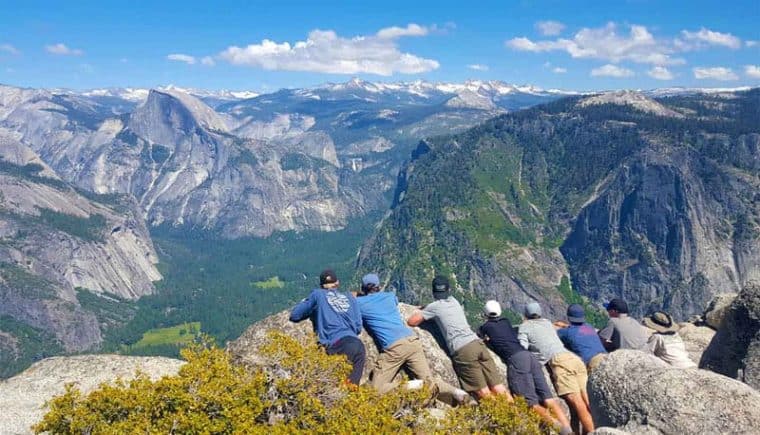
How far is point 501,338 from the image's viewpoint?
822 inches

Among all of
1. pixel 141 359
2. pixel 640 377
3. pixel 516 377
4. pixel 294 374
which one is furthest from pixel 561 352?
pixel 141 359

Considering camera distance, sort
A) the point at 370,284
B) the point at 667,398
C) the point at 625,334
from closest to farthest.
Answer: the point at 667,398 → the point at 370,284 → the point at 625,334

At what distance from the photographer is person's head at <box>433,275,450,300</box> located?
22219mm

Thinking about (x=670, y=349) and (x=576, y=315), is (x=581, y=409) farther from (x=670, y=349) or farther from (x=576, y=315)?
(x=576, y=315)

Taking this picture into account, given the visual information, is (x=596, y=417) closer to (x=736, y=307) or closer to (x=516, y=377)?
(x=516, y=377)

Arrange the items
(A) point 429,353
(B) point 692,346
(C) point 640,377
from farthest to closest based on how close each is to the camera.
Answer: (B) point 692,346
(A) point 429,353
(C) point 640,377

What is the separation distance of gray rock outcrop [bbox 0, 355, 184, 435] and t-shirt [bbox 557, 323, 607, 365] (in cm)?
1945

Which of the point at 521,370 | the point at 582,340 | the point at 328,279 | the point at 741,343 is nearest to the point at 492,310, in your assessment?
the point at 521,370

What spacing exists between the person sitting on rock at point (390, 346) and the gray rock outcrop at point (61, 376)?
12550mm

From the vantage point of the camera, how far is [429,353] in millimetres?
22844

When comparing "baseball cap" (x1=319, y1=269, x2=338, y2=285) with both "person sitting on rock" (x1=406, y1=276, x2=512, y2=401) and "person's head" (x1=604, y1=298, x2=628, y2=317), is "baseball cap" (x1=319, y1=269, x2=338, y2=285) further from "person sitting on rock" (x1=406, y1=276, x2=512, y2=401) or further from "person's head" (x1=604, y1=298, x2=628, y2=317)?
"person's head" (x1=604, y1=298, x2=628, y2=317)

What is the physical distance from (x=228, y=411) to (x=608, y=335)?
16838 millimetres

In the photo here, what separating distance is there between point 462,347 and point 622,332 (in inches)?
314

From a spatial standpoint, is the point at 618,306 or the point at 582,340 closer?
the point at 582,340
